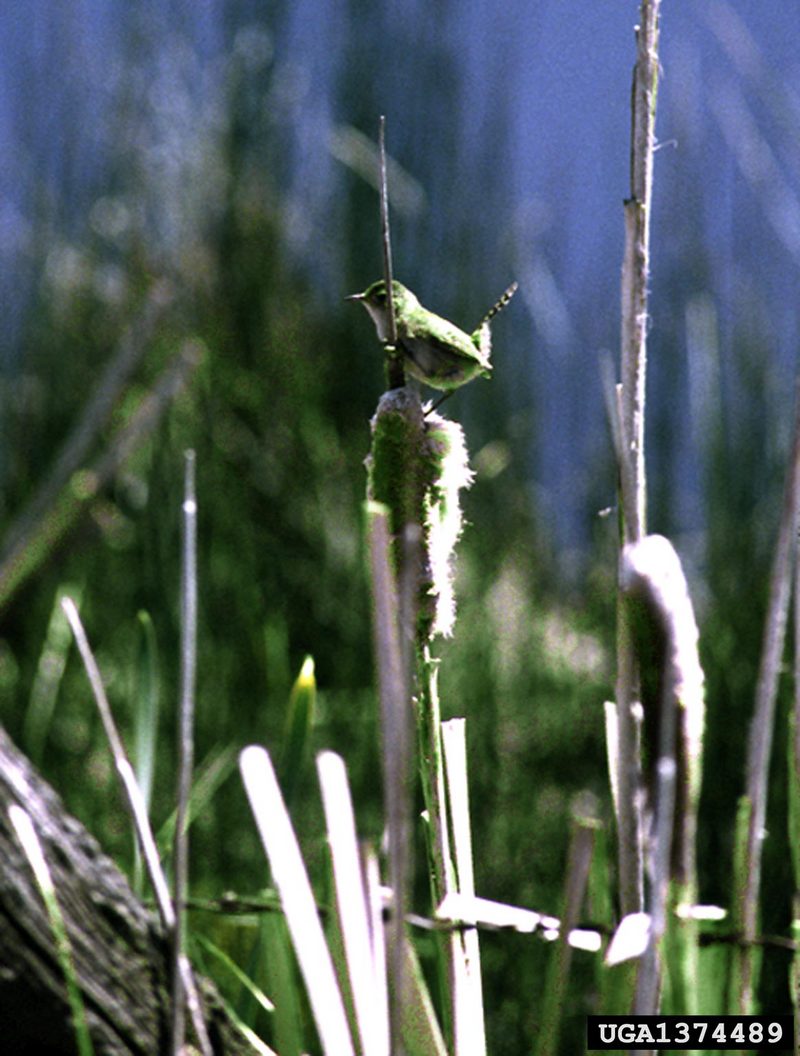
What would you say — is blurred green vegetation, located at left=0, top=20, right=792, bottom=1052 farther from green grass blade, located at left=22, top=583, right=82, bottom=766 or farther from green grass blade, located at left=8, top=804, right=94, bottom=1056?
green grass blade, located at left=8, top=804, right=94, bottom=1056

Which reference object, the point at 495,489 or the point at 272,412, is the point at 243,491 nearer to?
the point at 272,412

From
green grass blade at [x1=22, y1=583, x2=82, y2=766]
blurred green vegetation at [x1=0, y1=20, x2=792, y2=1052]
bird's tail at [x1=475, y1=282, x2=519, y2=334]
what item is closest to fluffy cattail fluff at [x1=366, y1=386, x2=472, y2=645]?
bird's tail at [x1=475, y1=282, x2=519, y2=334]

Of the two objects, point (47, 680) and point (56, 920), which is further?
point (47, 680)

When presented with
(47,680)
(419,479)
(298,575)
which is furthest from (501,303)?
(298,575)

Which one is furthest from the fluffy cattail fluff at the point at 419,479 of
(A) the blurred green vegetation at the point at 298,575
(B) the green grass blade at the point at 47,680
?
(B) the green grass blade at the point at 47,680

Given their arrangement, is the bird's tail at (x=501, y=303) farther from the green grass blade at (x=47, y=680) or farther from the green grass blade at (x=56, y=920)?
the green grass blade at (x=47, y=680)

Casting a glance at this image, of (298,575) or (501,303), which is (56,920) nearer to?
(501,303)
